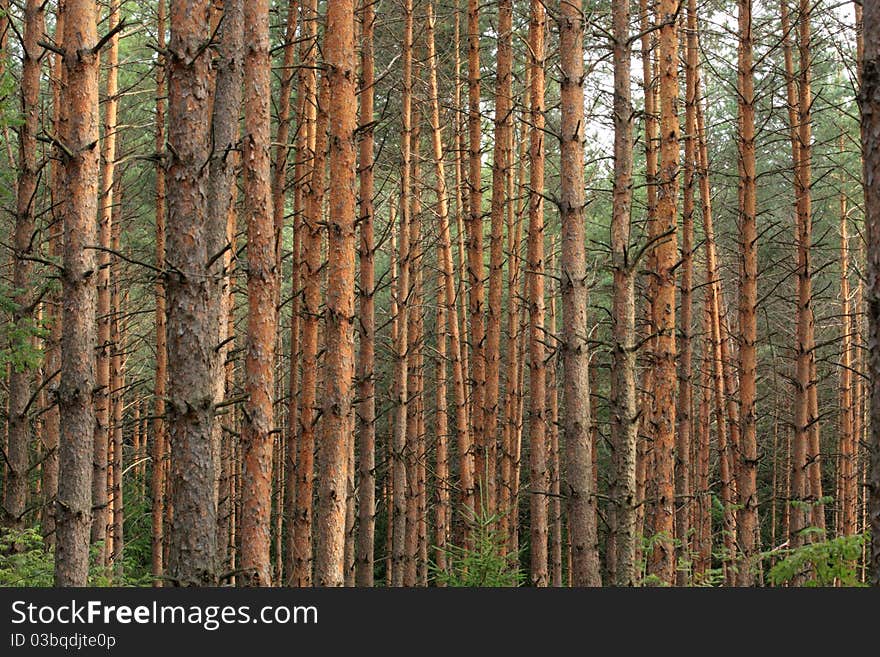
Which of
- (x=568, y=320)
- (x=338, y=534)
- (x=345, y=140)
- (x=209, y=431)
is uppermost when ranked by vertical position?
(x=345, y=140)

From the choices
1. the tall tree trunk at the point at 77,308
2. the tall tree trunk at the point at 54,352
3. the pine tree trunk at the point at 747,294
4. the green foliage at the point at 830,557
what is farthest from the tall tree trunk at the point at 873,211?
the tall tree trunk at the point at 54,352

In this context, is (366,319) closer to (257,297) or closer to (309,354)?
(309,354)

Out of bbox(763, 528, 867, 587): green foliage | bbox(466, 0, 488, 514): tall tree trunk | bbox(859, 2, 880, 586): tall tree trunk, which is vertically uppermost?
bbox(466, 0, 488, 514): tall tree trunk

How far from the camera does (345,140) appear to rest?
7586 millimetres

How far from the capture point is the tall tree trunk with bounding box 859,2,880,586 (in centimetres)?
363

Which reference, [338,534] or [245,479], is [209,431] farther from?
[338,534]

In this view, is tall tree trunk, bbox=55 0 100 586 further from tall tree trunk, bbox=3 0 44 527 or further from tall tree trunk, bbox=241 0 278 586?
tall tree trunk, bbox=3 0 44 527

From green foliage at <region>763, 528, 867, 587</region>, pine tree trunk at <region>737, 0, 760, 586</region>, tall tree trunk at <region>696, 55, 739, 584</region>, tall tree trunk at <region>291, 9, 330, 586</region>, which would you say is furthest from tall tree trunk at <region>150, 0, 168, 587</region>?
green foliage at <region>763, 528, 867, 587</region>

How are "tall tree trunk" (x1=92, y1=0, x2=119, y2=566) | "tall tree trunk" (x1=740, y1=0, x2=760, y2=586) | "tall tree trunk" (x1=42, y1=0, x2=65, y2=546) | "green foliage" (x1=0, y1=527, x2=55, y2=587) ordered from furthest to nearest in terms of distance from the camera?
"tall tree trunk" (x1=92, y1=0, x2=119, y2=566) < "tall tree trunk" (x1=740, y1=0, x2=760, y2=586) < "tall tree trunk" (x1=42, y1=0, x2=65, y2=546) < "green foliage" (x1=0, y1=527, x2=55, y2=587)

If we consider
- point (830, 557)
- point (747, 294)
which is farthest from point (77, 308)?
point (747, 294)

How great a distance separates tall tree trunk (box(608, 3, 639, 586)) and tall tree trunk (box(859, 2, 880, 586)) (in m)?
3.50

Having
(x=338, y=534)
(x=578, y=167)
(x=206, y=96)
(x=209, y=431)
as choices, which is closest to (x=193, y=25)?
(x=206, y=96)

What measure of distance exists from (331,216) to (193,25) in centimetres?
198

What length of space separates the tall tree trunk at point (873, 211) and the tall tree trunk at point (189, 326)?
12.4 ft
